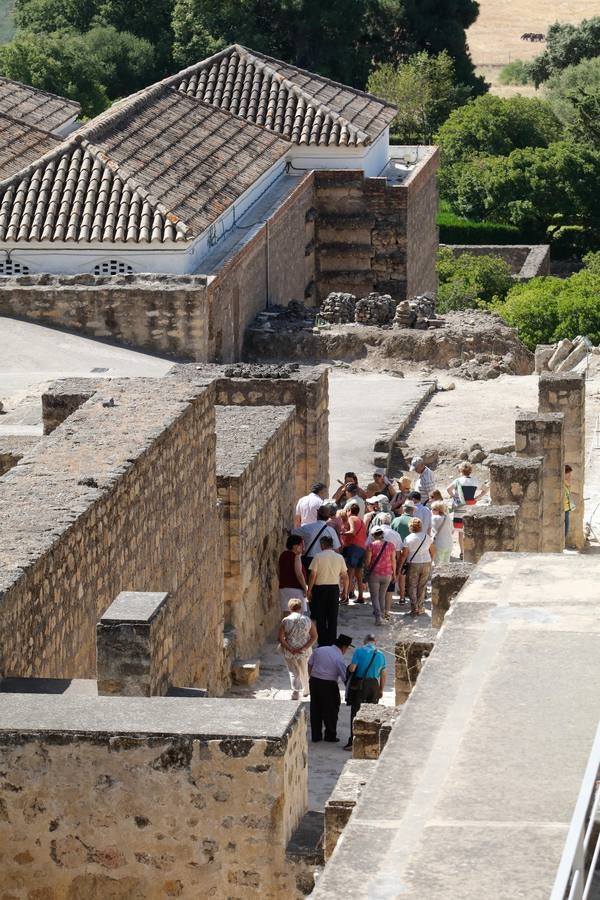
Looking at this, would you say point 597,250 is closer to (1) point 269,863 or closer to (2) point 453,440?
(2) point 453,440

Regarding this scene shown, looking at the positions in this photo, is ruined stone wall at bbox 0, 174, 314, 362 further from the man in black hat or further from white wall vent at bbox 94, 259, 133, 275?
the man in black hat

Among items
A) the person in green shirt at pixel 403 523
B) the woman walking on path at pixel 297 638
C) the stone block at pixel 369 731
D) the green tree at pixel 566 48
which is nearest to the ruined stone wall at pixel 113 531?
the woman walking on path at pixel 297 638

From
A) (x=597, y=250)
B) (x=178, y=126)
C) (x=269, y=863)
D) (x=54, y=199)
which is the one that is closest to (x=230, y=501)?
(x=269, y=863)

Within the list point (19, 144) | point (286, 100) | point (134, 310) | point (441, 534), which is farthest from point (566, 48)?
point (441, 534)

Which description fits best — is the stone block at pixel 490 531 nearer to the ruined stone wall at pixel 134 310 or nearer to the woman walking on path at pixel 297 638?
the woman walking on path at pixel 297 638

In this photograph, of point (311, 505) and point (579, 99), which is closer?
point (311, 505)

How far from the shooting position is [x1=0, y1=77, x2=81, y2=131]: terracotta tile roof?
3462 centimetres

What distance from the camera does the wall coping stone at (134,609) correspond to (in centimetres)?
791

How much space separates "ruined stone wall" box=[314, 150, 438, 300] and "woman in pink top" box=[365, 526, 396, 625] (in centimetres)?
1828

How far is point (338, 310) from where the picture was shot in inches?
1073

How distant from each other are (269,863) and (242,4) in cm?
5078

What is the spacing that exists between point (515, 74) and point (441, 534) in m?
67.5

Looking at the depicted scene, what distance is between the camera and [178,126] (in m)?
29.3

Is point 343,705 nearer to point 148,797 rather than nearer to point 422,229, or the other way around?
point 148,797
